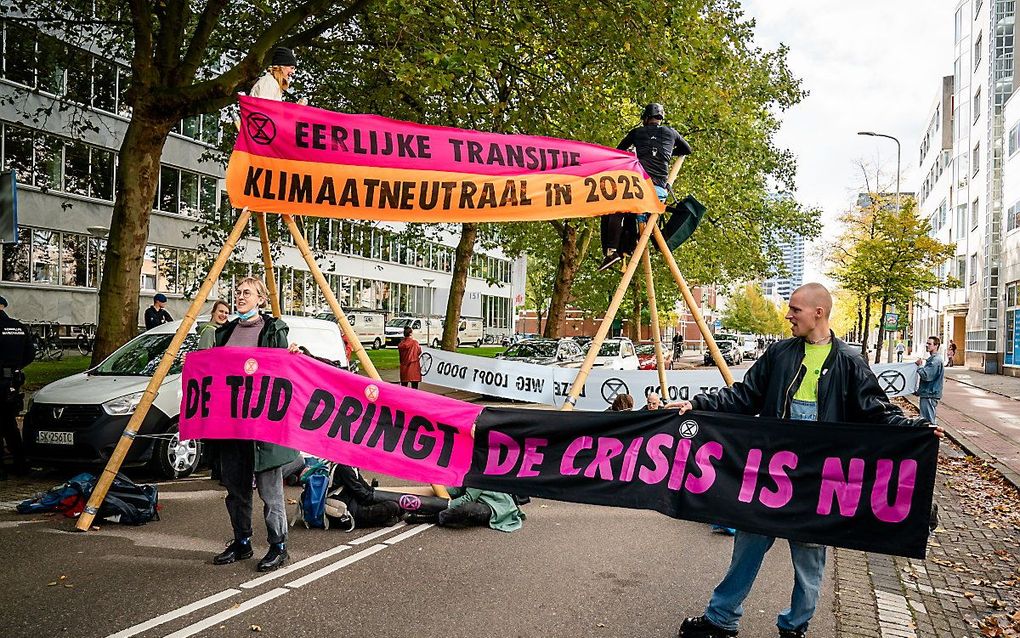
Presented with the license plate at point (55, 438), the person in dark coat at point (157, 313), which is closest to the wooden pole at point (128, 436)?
the license plate at point (55, 438)

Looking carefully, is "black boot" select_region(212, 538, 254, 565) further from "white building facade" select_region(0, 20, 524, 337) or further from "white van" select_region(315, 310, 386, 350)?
"white van" select_region(315, 310, 386, 350)

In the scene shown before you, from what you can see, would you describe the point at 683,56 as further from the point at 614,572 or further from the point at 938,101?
the point at 938,101

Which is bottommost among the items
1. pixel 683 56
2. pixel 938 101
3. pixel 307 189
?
pixel 307 189

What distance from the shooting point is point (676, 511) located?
5156 mm

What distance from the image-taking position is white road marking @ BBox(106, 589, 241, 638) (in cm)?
477

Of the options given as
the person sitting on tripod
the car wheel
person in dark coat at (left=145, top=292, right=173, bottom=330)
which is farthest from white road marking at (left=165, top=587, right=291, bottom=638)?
person in dark coat at (left=145, top=292, right=173, bottom=330)

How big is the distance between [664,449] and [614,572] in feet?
4.98

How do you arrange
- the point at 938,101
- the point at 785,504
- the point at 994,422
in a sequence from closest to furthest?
the point at 785,504 → the point at 994,422 → the point at 938,101

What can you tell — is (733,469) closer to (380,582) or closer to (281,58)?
(380,582)

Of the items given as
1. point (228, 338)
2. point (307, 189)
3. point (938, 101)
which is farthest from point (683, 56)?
point (938, 101)

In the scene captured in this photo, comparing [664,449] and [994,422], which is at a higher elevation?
[664,449]

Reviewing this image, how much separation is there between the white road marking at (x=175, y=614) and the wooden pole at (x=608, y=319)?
290cm

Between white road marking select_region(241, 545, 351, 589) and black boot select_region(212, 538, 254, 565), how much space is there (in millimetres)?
409

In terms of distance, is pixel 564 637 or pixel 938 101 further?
pixel 938 101
